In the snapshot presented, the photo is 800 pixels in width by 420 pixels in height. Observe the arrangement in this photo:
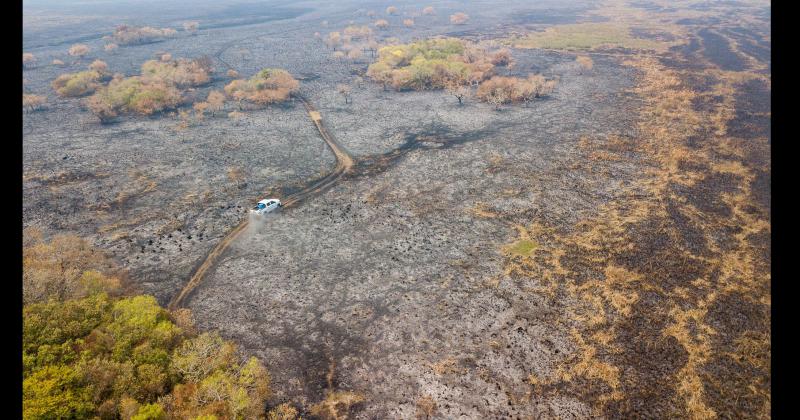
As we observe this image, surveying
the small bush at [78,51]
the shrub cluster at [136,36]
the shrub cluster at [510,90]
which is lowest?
the shrub cluster at [510,90]

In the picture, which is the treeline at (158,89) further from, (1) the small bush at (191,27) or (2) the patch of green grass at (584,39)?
(2) the patch of green grass at (584,39)

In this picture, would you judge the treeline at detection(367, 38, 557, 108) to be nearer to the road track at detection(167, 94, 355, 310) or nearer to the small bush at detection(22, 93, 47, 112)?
the road track at detection(167, 94, 355, 310)

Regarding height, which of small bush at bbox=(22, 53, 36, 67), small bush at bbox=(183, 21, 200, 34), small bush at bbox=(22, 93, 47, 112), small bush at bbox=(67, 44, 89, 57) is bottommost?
small bush at bbox=(22, 93, 47, 112)

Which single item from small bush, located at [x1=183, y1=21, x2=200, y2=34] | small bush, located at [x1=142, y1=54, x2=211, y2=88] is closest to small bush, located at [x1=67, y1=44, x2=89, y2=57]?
small bush, located at [x1=142, y1=54, x2=211, y2=88]

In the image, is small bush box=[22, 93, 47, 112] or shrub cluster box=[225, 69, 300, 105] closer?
small bush box=[22, 93, 47, 112]

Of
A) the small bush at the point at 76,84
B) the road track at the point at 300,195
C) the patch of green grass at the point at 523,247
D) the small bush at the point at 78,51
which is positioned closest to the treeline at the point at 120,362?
the road track at the point at 300,195

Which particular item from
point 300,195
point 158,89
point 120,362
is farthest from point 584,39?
point 120,362

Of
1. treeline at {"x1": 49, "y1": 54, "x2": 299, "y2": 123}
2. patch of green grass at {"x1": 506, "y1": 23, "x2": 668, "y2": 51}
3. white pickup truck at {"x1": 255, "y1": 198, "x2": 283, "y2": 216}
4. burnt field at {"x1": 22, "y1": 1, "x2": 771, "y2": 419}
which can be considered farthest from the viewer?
patch of green grass at {"x1": 506, "y1": 23, "x2": 668, "y2": 51}
